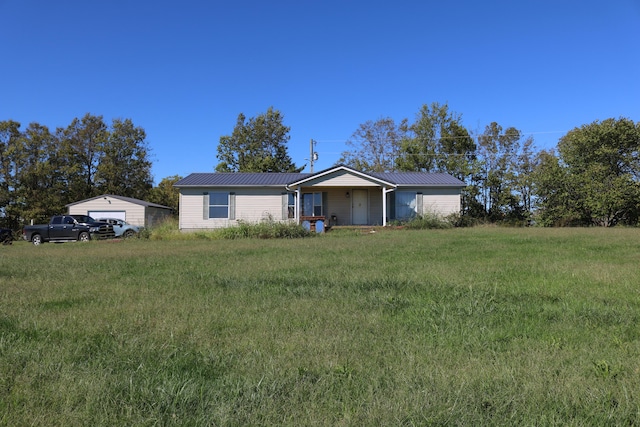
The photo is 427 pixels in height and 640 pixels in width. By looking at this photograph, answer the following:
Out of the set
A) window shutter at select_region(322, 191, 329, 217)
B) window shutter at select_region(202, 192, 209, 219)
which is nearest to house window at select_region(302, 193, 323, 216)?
window shutter at select_region(322, 191, 329, 217)

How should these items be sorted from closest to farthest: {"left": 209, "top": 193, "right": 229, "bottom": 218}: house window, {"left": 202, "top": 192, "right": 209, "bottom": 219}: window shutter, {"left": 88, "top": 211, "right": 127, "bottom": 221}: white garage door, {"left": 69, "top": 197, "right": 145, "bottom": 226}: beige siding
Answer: {"left": 202, "top": 192, "right": 209, "bottom": 219}: window shutter < {"left": 209, "top": 193, "right": 229, "bottom": 218}: house window < {"left": 88, "top": 211, "right": 127, "bottom": 221}: white garage door < {"left": 69, "top": 197, "right": 145, "bottom": 226}: beige siding

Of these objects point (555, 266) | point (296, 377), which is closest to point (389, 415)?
point (296, 377)

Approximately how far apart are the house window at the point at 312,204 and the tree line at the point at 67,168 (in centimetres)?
2182

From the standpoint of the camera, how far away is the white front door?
2553 centimetres

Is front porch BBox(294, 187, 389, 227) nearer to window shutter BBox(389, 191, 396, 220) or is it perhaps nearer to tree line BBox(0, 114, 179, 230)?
window shutter BBox(389, 191, 396, 220)

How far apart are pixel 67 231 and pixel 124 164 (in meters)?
19.0

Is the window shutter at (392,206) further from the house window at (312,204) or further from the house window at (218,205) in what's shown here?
the house window at (218,205)

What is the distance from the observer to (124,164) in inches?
1538

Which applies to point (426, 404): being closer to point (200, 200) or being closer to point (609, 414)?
point (609, 414)

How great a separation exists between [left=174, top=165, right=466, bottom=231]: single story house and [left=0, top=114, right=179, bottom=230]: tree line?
16624mm

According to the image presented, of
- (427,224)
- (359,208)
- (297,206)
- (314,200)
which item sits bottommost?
(427,224)

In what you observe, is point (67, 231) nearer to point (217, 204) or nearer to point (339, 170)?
point (217, 204)

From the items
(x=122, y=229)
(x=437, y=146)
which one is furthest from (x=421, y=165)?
(x=122, y=229)

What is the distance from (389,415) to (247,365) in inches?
48.6
